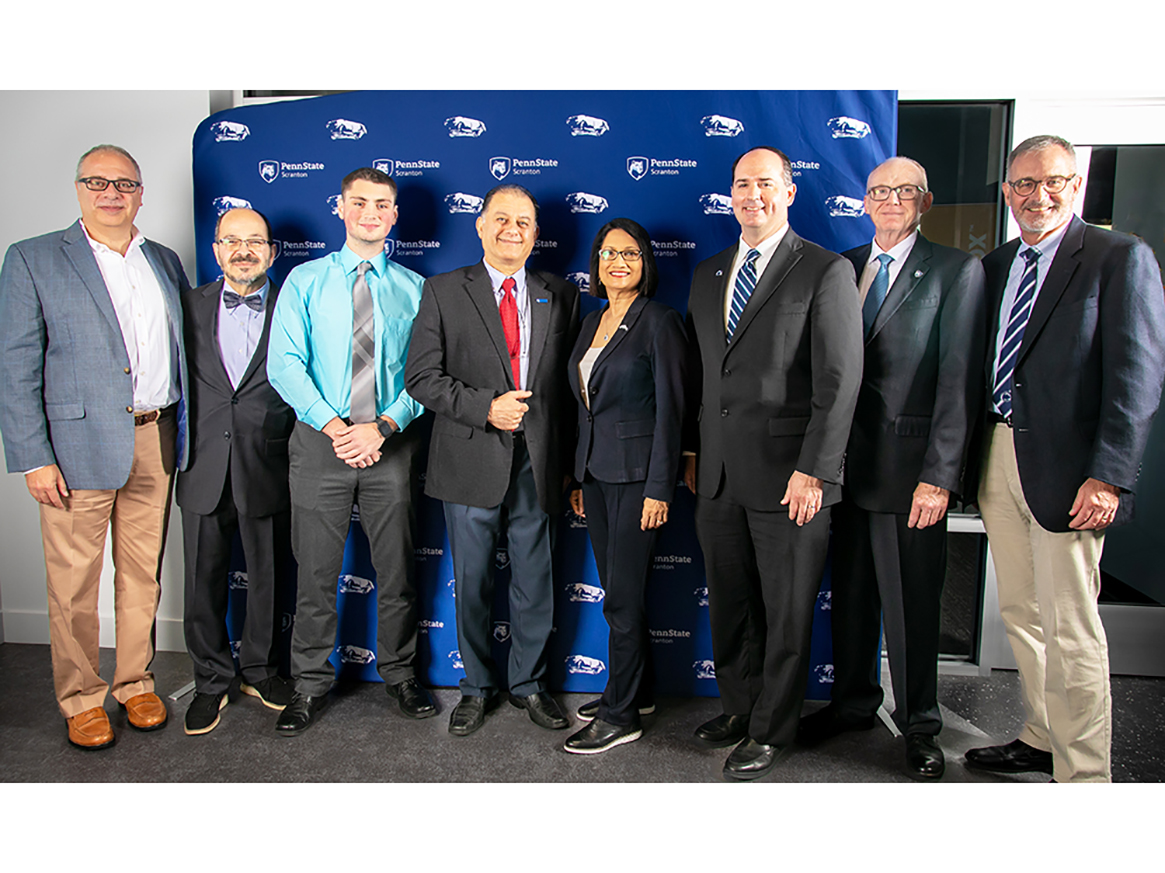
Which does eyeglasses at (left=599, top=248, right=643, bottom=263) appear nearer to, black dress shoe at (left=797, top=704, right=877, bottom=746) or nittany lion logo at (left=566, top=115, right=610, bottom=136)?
nittany lion logo at (left=566, top=115, right=610, bottom=136)

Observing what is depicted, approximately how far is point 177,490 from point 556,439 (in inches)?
62.3

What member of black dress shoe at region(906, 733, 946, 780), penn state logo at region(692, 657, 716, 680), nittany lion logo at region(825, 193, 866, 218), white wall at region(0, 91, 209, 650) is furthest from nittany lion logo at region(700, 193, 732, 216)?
white wall at region(0, 91, 209, 650)

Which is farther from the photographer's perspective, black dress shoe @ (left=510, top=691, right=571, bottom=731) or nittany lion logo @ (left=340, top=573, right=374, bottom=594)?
nittany lion logo @ (left=340, top=573, right=374, bottom=594)

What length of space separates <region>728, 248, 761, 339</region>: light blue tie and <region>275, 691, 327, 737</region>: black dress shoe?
2.17m

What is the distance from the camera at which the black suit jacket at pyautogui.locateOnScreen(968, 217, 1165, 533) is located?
2.06m

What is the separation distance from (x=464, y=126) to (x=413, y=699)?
94.4 inches

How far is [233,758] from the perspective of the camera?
8.30 feet

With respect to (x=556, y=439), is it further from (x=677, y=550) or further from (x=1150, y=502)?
(x=1150, y=502)

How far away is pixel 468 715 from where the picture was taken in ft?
8.89

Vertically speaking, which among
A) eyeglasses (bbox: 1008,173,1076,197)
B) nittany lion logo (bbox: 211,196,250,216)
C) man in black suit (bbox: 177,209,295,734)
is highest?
nittany lion logo (bbox: 211,196,250,216)

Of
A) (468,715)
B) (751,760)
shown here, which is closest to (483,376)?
(468,715)

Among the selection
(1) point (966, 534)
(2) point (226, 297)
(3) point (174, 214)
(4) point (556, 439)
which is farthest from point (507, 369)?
(1) point (966, 534)

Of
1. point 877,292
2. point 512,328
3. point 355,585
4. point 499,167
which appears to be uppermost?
point 499,167

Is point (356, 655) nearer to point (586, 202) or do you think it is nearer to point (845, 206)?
point (586, 202)
